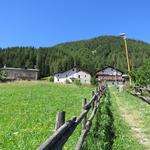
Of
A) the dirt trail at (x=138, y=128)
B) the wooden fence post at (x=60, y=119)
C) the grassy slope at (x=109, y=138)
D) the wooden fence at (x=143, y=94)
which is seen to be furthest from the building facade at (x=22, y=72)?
the wooden fence post at (x=60, y=119)

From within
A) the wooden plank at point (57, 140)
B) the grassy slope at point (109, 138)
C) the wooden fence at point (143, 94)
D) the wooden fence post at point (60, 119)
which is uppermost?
the wooden fence at point (143, 94)

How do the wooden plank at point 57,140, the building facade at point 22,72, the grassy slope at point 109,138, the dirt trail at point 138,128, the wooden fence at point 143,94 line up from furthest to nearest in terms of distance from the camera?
the building facade at point 22,72
the wooden fence at point 143,94
the dirt trail at point 138,128
the grassy slope at point 109,138
the wooden plank at point 57,140

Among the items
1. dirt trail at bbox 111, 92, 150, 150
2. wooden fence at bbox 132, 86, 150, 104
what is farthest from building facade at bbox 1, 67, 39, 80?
dirt trail at bbox 111, 92, 150, 150

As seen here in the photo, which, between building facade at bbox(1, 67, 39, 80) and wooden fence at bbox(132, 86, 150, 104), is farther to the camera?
building facade at bbox(1, 67, 39, 80)

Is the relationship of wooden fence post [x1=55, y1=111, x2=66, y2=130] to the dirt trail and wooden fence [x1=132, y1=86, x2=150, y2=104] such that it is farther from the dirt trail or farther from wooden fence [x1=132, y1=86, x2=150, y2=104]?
wooden fence [x1=132, y1=86, x2=150, y2=104]

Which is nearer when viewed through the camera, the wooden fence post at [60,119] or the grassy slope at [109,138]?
the wooden fence post at [60,119]

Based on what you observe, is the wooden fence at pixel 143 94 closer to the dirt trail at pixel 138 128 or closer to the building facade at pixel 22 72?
the dirt trail at pixel 138 128

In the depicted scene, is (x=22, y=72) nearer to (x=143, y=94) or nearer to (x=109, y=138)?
(x=143, y=94)

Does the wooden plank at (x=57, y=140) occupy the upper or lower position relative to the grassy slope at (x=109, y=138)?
upper

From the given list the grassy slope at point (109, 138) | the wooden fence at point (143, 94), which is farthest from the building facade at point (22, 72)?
the grassy slope at point (109, 138)

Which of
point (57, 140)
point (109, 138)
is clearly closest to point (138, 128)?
point (109, 138)

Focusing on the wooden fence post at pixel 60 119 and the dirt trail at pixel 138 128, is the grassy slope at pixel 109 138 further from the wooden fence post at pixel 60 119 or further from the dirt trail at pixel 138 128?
the wooden fence post at pixel 60 119

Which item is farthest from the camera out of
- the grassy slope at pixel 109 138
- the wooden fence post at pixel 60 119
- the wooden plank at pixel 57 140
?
the grassy slope at pixel 109 138

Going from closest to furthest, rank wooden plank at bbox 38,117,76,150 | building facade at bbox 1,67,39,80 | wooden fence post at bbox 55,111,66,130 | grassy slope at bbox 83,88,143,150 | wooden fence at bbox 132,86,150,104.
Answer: wooden plank at bbox 38,117,76,150
wooden fence post at bbox 55,111,66,130
grassy slope at bbox 83,88,143,150
wooden fence at bbox 132,86,150,104
building facade at bbox 1,67,39,80
